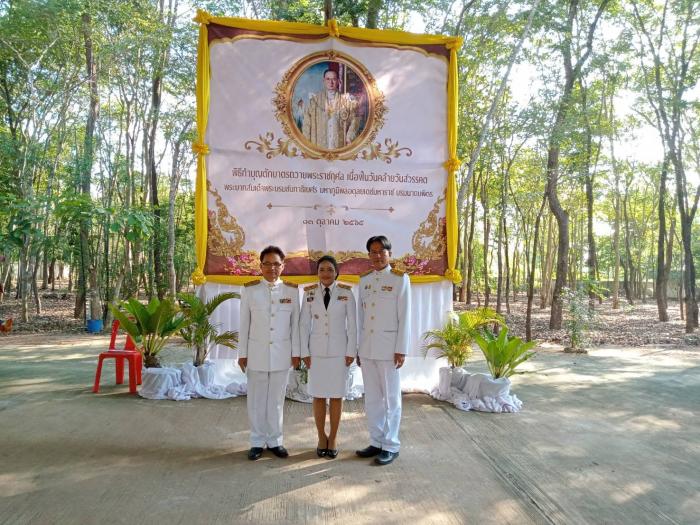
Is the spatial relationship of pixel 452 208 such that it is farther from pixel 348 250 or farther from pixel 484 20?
pixel 484 20

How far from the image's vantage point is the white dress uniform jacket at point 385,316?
3.26 m

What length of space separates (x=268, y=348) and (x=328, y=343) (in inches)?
15.0

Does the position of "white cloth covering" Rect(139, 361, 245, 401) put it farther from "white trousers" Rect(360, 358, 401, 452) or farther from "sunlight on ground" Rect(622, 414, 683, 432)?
"sunlight on ground" Rect(622, 414, 683, 432)

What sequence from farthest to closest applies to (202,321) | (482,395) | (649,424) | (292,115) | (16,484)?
(292,115) < (202,321) < (482,395) < (649,424) < (16,484)

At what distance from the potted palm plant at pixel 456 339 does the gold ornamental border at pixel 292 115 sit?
190cm

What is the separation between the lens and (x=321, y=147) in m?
4.98

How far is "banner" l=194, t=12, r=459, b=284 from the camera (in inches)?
190

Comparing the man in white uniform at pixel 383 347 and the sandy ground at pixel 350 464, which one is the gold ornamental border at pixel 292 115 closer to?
the man in white uniform at pixel 383 347

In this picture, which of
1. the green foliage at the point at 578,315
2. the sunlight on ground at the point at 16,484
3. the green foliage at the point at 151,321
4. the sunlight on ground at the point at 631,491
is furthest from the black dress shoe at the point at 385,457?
the green foliage at the point at 578,315

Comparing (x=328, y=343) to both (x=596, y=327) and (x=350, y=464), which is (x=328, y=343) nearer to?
(x=350, y=464)

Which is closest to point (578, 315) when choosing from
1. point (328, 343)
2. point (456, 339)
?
point (456, 339)

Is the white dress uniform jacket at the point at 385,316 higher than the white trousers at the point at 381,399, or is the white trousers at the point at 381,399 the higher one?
the white dress uniform jacket at the point at 385,316

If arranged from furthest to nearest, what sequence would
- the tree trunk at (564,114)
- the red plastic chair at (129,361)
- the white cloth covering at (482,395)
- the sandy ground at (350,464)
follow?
the tree trunk at (564,114)
the red plastic chair at (129,361)
the white cloth covering at (482,395)
the sandy ground at (350,464)

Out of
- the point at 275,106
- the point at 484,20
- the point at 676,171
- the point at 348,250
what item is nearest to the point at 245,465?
the point at 348,250
